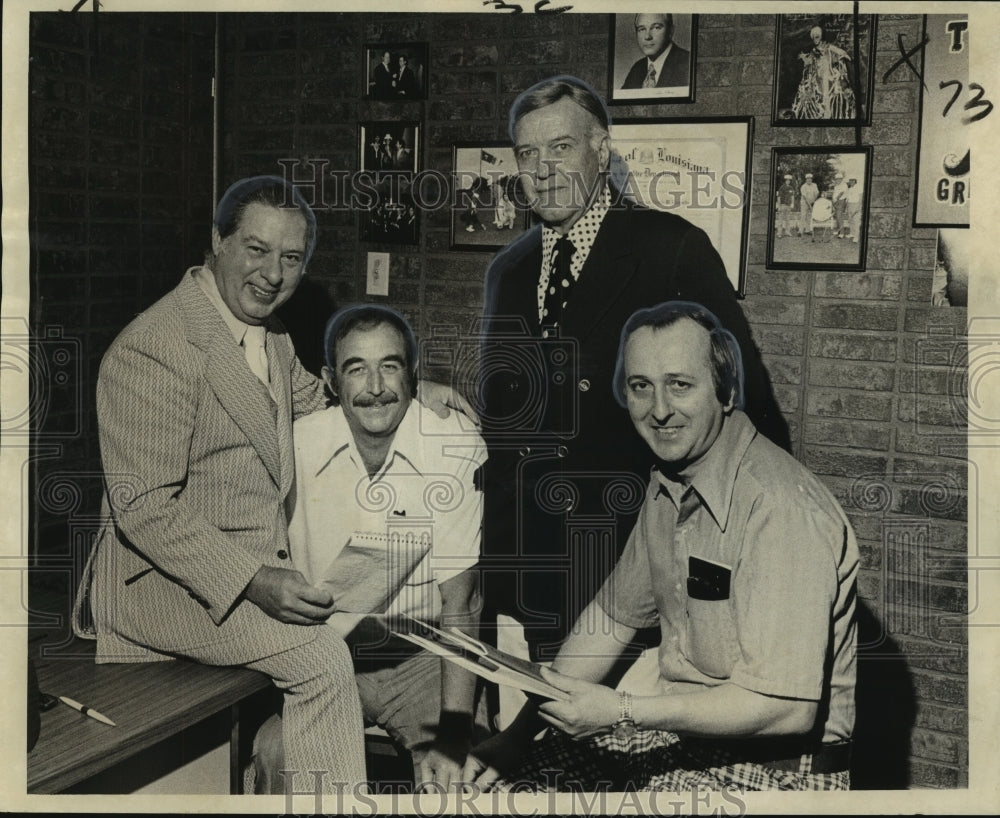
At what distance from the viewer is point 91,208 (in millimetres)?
2744

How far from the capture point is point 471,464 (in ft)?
9.18

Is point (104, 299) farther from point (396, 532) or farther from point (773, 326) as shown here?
point (773, 326)

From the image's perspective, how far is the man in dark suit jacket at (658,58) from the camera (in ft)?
8.88

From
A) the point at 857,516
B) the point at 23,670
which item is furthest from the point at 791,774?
the point at 23,670

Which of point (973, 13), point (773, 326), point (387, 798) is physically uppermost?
point (973, 13)

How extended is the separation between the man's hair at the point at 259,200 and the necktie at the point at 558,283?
0.67 meters

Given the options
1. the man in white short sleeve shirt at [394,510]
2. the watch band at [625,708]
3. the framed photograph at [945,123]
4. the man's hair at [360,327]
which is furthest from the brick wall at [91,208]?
the framed photograph at [945,123]

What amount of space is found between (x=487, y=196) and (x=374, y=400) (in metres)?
0.65

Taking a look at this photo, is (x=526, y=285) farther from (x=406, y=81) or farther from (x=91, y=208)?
(x=91, y=208)

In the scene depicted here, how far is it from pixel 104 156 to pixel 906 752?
9.20 feet

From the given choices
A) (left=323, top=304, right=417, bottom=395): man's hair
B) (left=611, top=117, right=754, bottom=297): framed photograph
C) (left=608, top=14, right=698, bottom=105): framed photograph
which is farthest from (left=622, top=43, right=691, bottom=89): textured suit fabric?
(left=323, top=304, right=417, bottom=395): man's hair

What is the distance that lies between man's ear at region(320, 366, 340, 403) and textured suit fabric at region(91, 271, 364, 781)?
0.45 ft

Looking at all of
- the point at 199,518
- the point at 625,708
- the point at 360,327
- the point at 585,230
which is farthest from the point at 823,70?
the point at 199,518

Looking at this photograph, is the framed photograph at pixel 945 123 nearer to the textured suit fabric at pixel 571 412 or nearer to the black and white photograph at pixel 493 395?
the black and white photograph at pixel 493 395
